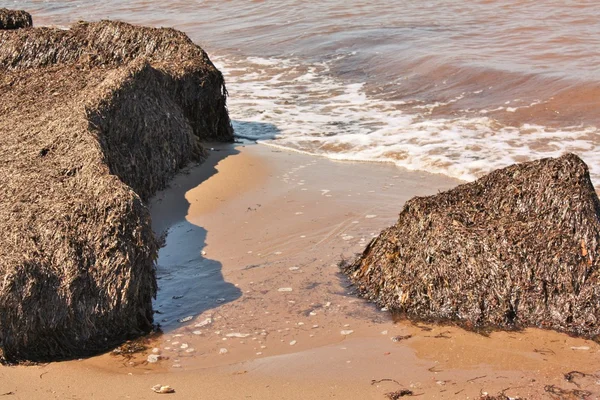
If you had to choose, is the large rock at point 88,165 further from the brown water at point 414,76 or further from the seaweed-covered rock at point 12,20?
the brown water at point 414,76

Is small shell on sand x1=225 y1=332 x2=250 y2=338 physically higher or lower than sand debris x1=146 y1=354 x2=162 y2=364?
lower

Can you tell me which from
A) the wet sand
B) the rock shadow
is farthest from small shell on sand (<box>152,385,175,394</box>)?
the rock shadow

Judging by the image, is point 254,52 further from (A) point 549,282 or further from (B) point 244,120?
(A) point 549,282

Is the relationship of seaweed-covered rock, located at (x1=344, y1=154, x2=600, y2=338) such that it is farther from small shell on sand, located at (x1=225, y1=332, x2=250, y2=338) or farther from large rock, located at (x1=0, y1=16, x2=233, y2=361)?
large rock, located at (x1=0, y1=16, x2=233, y2=361)

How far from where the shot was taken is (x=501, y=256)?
4.67 m

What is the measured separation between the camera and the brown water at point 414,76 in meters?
8.94

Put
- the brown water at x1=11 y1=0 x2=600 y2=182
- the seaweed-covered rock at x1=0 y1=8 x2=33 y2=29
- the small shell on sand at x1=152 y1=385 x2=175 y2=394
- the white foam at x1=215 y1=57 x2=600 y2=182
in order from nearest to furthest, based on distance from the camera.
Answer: the small shell on sand at x1=152 y1=385 x2=175 y2=394
the white foam at x1=215 y1=57 x2=600 y2=182
the brown water at x1=11 y1=0 x2=600 y2=182
the seaweed-covered rock at x1=0 y1=8 x2=33 y2=29

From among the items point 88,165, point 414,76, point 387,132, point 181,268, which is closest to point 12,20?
point 387,132

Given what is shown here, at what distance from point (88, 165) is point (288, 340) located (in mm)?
1922

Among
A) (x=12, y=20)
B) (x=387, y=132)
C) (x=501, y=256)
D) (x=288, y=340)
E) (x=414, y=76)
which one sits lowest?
(x=288, y=340)

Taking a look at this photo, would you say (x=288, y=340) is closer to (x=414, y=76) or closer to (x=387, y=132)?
(x=387, y=132)

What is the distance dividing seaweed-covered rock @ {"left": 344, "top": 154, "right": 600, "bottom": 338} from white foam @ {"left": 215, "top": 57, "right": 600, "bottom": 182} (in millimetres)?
2716

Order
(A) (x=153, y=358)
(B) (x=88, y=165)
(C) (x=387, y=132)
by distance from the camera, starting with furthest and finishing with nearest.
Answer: (C) (x=387, y=132) → (B) (x=88, y=165) → (A) (x=153, y=358)

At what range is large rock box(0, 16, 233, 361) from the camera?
4.32m
